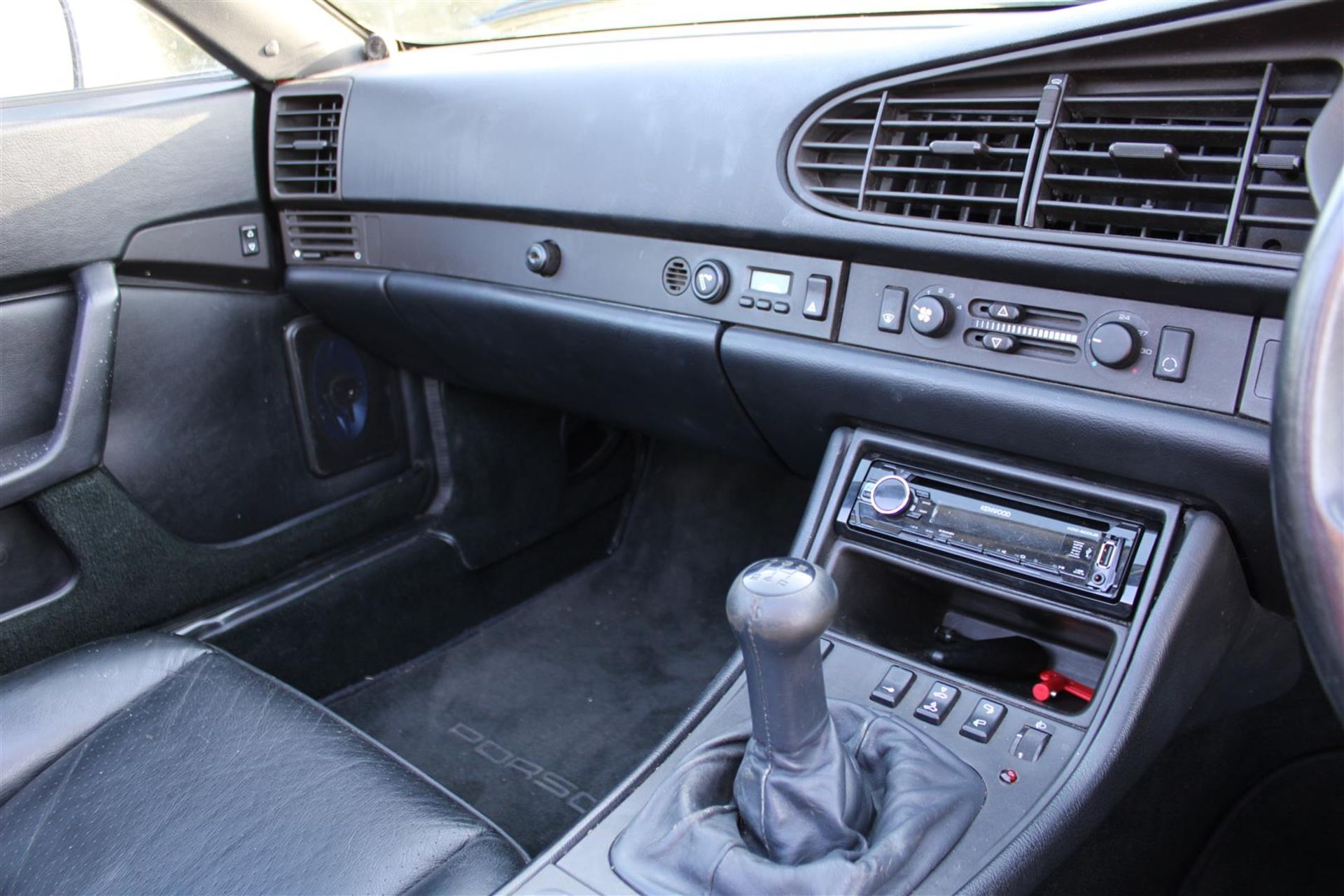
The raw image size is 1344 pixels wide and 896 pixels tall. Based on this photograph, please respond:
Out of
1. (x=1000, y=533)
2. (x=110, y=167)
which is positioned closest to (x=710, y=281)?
(x=1000, y=533)

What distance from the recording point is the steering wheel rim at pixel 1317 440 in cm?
62

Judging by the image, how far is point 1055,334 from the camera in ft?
3.84

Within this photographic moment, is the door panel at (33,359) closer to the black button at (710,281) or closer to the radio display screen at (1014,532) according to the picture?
the black button at (710,281)

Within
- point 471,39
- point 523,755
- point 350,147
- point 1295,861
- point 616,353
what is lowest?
point 523,755

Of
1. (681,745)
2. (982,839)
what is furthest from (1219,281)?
(681,745)

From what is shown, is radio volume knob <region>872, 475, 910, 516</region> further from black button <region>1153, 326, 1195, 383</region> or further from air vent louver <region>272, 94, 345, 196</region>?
air vent louver <region>272, 94, 345, 196</region>

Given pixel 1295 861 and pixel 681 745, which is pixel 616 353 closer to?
pixel 681 745

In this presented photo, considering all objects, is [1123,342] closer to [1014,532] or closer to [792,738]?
[1014,532]

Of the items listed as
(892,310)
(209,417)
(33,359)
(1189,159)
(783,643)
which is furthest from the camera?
(209,417)

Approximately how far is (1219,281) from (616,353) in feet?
2.78

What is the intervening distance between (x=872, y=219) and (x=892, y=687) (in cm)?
53

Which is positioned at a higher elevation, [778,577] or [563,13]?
[563,13]

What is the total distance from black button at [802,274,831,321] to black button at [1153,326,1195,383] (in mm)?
397

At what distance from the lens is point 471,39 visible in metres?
1.94
